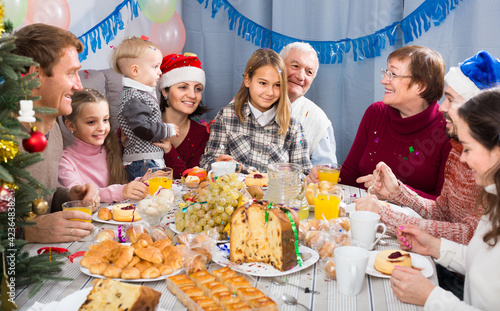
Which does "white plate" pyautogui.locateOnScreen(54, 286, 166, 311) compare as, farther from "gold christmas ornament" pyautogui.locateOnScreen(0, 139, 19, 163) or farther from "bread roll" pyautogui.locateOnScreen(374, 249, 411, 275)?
"bread roll" pyautogui.locateOnScreen(374, 249, 411, 275)

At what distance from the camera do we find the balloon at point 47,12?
2545 mm

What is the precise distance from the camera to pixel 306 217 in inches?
69.8

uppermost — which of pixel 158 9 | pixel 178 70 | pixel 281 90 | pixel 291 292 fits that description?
pixel 158 9

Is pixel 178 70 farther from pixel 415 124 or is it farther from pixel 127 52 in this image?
pixel 415 124

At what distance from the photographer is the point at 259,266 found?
4.42 ft

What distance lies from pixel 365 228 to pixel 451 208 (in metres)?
0.68

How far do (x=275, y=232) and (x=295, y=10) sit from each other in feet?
9.70

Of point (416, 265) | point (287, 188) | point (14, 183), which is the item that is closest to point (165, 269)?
point (14, 183)

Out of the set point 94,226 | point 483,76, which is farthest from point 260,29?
point 94,226

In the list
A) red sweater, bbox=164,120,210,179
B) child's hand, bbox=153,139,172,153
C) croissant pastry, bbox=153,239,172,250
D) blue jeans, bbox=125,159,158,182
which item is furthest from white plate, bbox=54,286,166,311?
red sweater, bbox=164,120,210,179

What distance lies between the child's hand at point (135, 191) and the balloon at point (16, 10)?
41.5 inches

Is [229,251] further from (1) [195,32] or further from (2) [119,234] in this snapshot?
(1) [195,32]

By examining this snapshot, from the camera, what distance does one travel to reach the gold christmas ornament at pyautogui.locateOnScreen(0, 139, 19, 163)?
3.39 feet

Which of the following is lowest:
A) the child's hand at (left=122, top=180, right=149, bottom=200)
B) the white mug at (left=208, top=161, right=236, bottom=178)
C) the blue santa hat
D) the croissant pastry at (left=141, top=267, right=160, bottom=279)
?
the croissant pastry at (left=141, top=267, right=160, bottom=279)
